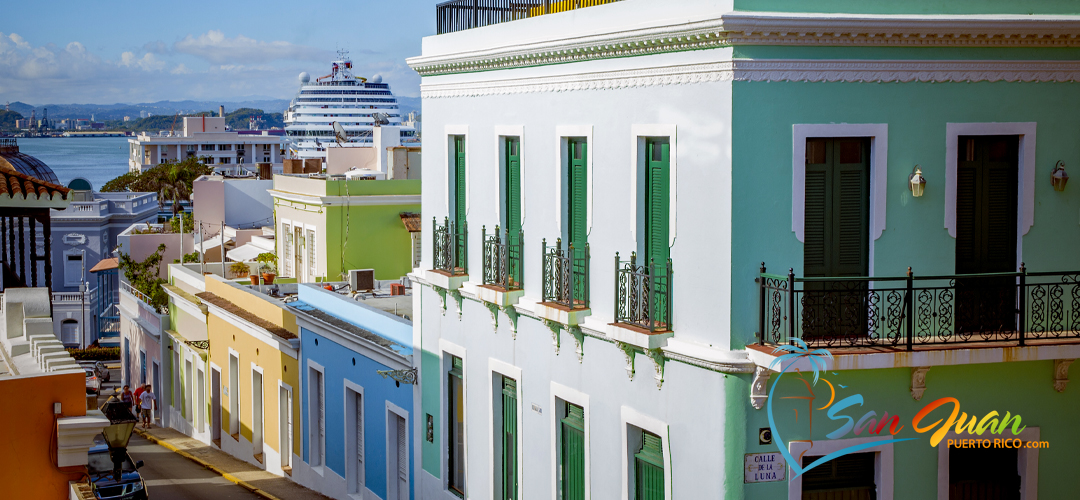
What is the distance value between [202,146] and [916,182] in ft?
557

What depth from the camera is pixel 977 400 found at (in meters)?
11.8

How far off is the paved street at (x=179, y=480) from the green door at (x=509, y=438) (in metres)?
9.54

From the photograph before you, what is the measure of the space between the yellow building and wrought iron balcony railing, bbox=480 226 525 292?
8.37m

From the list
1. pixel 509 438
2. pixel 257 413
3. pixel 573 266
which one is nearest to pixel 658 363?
pixel 573 266

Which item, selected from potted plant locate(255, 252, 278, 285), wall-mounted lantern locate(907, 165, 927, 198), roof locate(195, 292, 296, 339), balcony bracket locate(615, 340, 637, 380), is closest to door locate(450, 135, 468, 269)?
balcony bracket locate(615, 340, 637, 380)

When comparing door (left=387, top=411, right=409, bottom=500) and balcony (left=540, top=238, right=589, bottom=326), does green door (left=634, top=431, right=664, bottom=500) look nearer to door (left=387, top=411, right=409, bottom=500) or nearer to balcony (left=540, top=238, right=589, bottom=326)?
balcony (left=540, top=238, right=589, bottom=326)

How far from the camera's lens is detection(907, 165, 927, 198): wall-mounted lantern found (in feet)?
38.0

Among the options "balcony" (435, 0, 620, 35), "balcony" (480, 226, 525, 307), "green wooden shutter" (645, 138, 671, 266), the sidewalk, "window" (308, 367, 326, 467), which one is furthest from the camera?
the sidewalk

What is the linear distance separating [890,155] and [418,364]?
9.09 m

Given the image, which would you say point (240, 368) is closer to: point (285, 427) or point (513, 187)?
point (285, 427)

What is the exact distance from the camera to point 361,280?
1016 inches

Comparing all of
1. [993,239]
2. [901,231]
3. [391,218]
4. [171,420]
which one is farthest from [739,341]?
[171,420]

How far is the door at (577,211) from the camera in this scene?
14016mm

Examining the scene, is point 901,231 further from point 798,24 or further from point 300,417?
point 300,417
